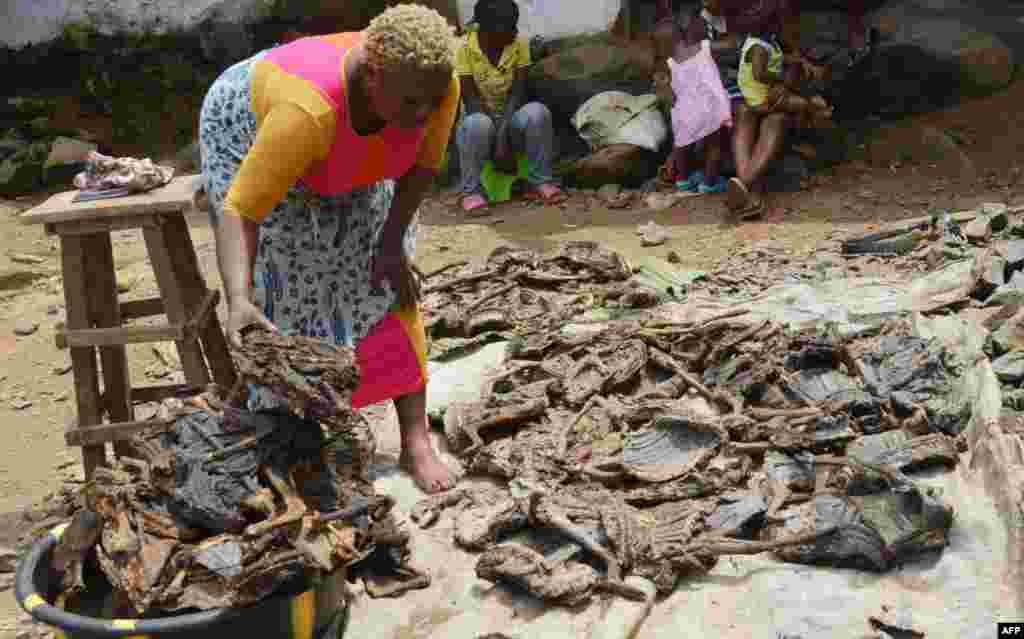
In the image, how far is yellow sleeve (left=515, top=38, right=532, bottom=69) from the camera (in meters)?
7.66

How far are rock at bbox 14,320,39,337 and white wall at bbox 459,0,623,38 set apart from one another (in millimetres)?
4220

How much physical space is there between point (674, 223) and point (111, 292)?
13.1ft

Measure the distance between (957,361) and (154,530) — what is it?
2.58 metres

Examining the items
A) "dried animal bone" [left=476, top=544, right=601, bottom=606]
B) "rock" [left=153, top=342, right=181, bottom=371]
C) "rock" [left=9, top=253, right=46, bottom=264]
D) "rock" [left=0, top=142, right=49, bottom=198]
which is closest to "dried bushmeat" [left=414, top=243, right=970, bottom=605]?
"dried animal bone" [left=476, top=544, right=601, bottom=606]

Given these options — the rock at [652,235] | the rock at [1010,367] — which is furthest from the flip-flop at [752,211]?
the rock at [1010,367]

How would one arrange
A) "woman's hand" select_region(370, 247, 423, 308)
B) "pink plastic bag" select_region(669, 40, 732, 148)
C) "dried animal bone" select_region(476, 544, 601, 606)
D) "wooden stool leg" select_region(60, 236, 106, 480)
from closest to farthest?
"dried animal bone" select_region(476, 544, 601, 606) < "woman's hand" select_region(370, 247, 423, 308) < "wooden stool leg" select_region(60, 236, 106, 480) < "pink plastic bag" select_region(669, 40, 732, 148)

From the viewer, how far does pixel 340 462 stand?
8.98 feet

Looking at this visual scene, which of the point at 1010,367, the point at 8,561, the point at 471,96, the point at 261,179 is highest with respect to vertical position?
the point at 261,179

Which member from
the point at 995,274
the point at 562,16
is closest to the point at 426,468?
the point at 995,274

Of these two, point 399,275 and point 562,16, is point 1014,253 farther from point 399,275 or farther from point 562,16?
point 562,16

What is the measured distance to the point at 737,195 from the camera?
656 centimetres

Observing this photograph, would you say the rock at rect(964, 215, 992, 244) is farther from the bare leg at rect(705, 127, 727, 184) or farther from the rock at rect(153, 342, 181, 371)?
the rock at rect(153, 342, 181, 371)

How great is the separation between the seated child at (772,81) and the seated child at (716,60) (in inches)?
9.4

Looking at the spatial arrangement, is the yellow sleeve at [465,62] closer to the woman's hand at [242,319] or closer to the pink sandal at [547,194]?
the pink sandal at [547,194]
